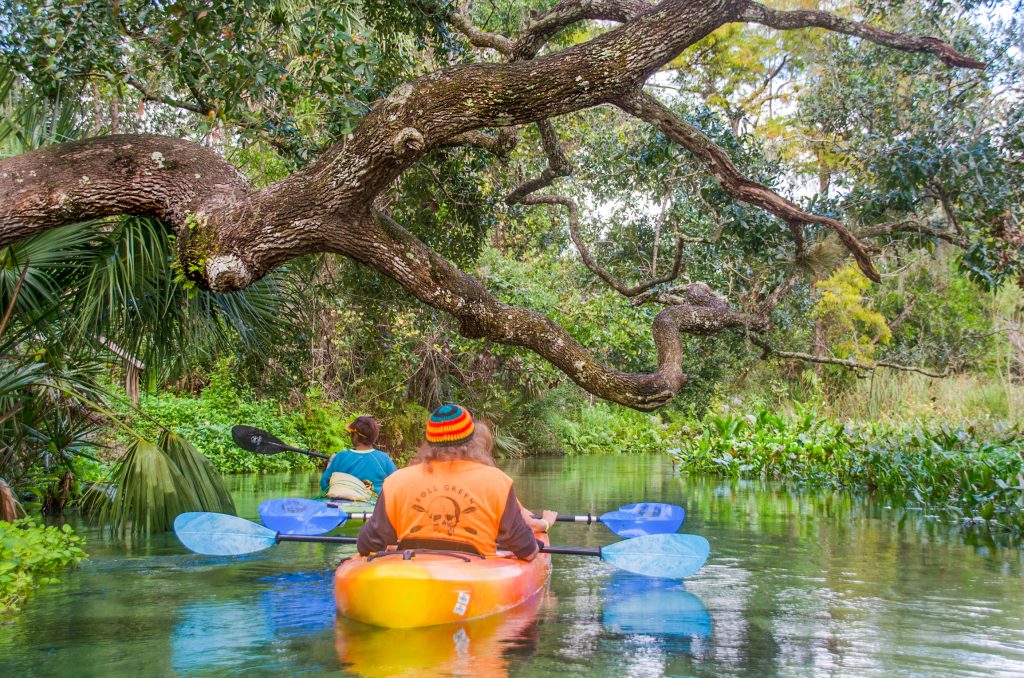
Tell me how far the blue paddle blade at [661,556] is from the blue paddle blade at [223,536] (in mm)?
2589

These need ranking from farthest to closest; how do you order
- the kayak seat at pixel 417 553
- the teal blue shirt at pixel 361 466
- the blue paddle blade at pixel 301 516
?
the teal blue shirt at pixel 361 466, the blue paddle blade at pixel 301 516, the kayak seat at pixel 417 553

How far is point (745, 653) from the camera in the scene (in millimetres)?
5082

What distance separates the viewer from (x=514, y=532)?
605cm

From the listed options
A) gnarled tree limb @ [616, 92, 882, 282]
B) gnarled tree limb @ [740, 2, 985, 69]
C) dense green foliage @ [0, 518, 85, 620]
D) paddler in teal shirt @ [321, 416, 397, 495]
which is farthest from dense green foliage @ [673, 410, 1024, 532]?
dense green foliage @ [0, 518, 85, 620]

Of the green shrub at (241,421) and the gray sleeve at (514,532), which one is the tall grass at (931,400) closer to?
the gray sleeve at (514,532)

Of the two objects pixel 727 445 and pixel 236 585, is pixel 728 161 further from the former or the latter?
pixel 727 445

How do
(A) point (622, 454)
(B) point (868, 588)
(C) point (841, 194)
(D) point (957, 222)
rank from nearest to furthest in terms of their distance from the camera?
(B) point (868, 588) < (D) point (957, 222) < (C) point (841, 194) < (A) point (622, 454)

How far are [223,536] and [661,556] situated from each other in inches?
129

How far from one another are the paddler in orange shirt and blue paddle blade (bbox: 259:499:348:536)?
7.45 feet

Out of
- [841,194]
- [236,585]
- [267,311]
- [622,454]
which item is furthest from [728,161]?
[622,454]

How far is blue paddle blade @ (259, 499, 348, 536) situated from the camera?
8.23 metres

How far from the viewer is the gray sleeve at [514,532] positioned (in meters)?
5.98

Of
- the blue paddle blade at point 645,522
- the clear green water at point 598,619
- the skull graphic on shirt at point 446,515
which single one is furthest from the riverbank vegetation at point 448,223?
the skull graphic on shirt at point 446,515

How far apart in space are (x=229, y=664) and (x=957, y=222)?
7510 mm
